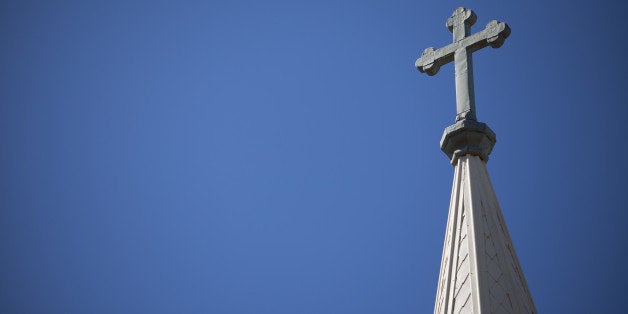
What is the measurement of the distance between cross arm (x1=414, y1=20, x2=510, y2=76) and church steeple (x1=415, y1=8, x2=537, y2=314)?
2 centimetres

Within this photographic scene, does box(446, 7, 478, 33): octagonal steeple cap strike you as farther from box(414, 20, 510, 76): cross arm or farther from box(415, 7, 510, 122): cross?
box(414, 20, 510, 76): cross arm

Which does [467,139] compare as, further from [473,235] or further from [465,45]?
[465,45]

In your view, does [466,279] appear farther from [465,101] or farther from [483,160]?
[465,101]

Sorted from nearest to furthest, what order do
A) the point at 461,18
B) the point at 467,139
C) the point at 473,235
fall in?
the point at 473,235
the point at 467,139
the point at 461,18

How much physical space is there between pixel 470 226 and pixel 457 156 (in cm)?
125

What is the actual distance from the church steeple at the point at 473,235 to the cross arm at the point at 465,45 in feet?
0.06

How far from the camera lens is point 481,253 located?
653 centimetres

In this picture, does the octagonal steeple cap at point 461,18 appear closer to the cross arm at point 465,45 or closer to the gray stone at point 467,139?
the cross arm at point 465,45

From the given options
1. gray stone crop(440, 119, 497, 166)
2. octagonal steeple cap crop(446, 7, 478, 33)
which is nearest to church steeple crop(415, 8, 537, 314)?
gray stone crop(440, 119, 497, 166)

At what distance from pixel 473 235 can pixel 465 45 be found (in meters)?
3.43

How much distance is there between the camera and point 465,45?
363 inches

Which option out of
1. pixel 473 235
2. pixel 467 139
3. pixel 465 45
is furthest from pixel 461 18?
pixel 473 235

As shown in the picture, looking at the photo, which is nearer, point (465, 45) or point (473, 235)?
point (473, 235)

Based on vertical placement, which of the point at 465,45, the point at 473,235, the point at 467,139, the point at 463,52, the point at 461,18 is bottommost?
the point at 473,235
